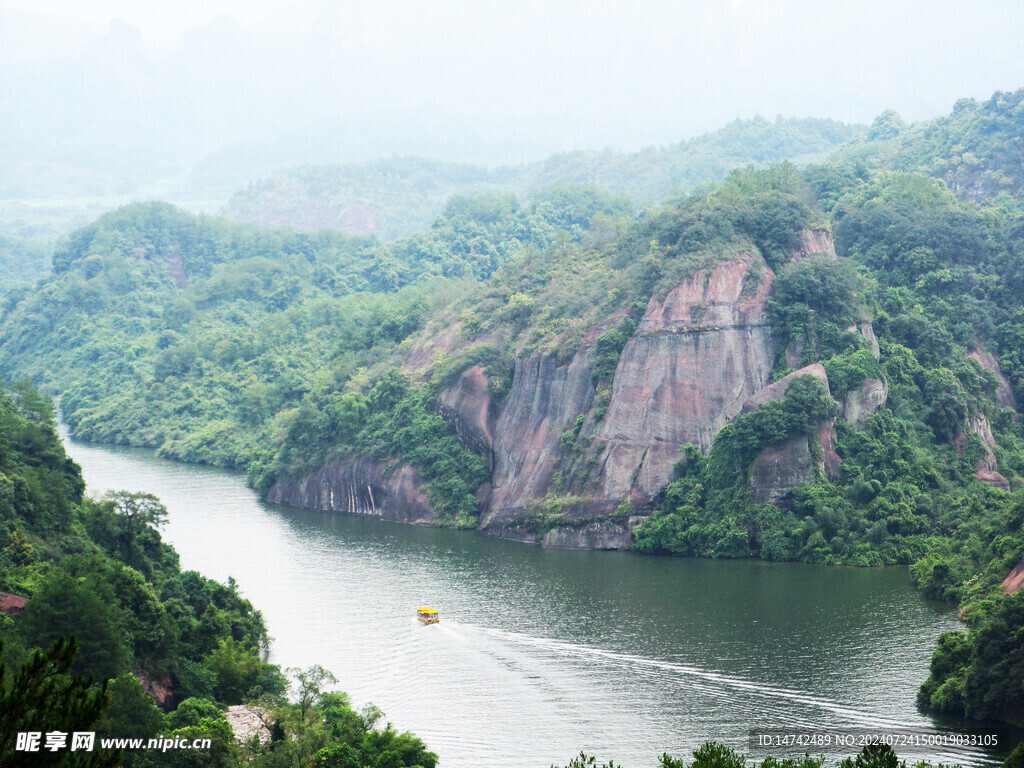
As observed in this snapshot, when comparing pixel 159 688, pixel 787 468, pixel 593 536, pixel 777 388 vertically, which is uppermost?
pixel 777 388

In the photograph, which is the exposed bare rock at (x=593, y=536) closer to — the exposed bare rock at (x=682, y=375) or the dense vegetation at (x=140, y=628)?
the exposed bare rock at (x=682, y=375)

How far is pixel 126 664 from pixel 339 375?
138 feet

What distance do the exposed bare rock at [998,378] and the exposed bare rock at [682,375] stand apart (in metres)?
10.9

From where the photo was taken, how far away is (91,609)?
107 ft

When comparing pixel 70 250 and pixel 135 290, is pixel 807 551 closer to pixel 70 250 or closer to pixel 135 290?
pixel 135 290

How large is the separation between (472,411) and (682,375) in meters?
11.4

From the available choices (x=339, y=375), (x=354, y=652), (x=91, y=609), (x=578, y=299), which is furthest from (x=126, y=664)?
(x=339, y=375)

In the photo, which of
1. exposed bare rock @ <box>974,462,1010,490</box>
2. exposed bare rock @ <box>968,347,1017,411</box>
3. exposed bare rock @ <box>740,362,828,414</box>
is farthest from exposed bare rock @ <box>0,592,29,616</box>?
exposed bare rock @ <box>968,347,1017,411</box>

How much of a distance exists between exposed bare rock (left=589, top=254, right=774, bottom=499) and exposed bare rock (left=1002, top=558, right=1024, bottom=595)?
1628 cm

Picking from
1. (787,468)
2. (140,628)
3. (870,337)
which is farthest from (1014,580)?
(140,628)

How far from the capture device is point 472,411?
63000 mm

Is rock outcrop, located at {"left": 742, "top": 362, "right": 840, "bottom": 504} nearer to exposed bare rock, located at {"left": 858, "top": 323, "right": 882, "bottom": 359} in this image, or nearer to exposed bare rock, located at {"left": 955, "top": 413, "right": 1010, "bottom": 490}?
exposed bare rock, located at {"left": 955, "top": 413, "right": 1010, "bottom": 490}

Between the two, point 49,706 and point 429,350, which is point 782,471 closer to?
point 429,350

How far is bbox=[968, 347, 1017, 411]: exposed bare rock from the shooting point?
6054 cm
